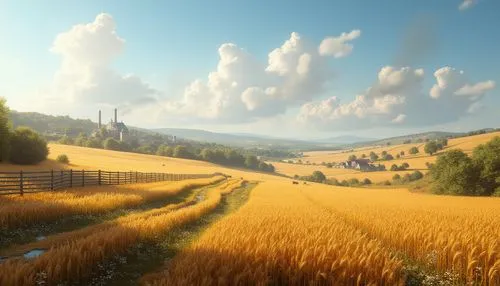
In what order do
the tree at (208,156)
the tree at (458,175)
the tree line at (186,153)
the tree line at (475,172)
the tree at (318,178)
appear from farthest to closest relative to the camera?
1. the tree at (208,156)
2. the tree line at (186,153)
3. the tree at (318,178)
4. the tree at (458,175)
5. the tree line at (475,172)

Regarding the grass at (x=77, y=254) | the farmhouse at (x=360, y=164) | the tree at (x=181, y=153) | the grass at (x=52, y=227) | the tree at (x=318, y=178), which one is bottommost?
the tree at (x=318, y=178)

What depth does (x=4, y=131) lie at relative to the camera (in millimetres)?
55312

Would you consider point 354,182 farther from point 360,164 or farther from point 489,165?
point 489,165

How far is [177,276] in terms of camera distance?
7.43 m

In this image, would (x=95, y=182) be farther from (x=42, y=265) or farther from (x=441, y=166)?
(x=441, y=166)

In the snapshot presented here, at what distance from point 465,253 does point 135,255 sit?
10.3 meters

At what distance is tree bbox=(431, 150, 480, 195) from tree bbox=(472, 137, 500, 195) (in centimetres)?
95

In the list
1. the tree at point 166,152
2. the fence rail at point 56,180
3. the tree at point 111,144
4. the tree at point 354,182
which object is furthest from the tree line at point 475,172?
the tree at point 111,144

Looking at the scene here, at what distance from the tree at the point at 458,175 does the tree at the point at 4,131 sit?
68856mm

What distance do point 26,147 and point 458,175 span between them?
70288 millimetres

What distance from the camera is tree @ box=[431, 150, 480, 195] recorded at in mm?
58688

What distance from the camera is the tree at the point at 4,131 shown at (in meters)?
54.7

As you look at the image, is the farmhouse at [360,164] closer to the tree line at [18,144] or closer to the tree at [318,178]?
the tree at [318,178]

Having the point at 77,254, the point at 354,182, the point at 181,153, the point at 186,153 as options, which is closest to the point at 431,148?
the point at 354,182
